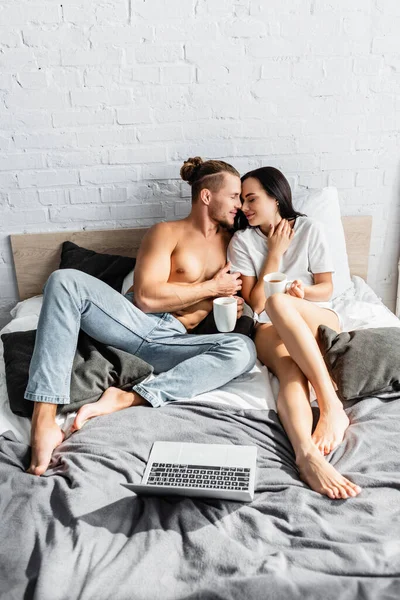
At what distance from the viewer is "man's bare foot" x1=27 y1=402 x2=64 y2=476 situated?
5.72 feet

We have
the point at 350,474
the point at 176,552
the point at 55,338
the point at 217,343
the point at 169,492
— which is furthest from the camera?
the point at 217,343

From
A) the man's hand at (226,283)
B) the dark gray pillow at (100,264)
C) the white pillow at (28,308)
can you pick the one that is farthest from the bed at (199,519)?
the dark gray pillow at (100,264)

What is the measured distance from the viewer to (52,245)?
2.76 meters

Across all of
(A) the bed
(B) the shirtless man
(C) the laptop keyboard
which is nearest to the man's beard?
(B) the shirtless man

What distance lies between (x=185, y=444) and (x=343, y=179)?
1523mm

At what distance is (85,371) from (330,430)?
29.6 inches

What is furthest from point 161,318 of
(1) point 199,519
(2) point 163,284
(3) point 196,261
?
(1) point 199,519

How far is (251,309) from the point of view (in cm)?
237

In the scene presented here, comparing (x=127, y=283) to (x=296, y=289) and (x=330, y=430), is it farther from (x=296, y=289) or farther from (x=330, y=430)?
(x=330, y=430)

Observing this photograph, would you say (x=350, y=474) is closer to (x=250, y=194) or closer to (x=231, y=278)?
(x=231, y=278)

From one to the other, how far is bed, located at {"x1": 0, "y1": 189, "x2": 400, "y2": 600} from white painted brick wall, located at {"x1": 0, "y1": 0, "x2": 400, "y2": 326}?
1.04 meters

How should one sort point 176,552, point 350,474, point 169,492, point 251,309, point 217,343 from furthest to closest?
point 251,309, point 217,343, point 350,474, point 169,492, point 176,552

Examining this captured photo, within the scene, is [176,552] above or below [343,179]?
below

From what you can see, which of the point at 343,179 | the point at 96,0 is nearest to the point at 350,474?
the point at 343,179
